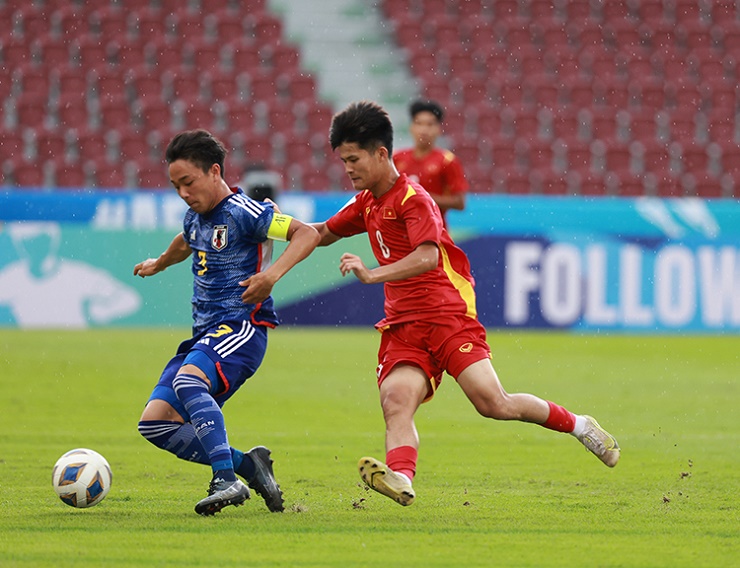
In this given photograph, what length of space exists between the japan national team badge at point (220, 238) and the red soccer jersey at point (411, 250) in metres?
0.64

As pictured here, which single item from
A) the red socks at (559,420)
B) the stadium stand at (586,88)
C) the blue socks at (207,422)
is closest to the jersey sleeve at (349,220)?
the blue socks at (207,422)

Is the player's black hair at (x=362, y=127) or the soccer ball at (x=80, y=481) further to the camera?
the player's black hair at (x=362, y=127)

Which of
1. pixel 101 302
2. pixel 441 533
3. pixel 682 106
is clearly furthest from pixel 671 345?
pixel 441 533

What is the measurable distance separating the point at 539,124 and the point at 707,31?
15.2ft

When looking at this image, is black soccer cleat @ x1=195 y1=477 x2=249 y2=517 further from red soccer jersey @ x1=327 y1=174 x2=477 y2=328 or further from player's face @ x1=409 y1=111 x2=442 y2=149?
player's face @ x1=409 y1=111 x2=442 y2=149

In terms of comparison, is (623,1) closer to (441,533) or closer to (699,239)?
(699,239)

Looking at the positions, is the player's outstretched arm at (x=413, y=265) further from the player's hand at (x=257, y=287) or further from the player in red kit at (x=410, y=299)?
the player's hand at (x=257, y=287)

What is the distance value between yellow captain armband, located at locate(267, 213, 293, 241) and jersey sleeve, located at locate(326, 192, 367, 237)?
438 mm

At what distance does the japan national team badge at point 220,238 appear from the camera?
18.3 ft

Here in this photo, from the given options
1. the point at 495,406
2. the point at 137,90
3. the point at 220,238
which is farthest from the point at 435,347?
the point at 137,90

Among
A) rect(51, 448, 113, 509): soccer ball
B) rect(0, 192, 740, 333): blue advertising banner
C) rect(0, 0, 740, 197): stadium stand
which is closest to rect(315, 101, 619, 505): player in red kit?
rect(51, 448, 113, 509): soccer ball

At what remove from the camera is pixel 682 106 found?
2280cm

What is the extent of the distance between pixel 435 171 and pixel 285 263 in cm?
508

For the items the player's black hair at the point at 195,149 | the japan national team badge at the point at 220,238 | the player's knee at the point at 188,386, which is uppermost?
the player's black hair at the point at 195,149
